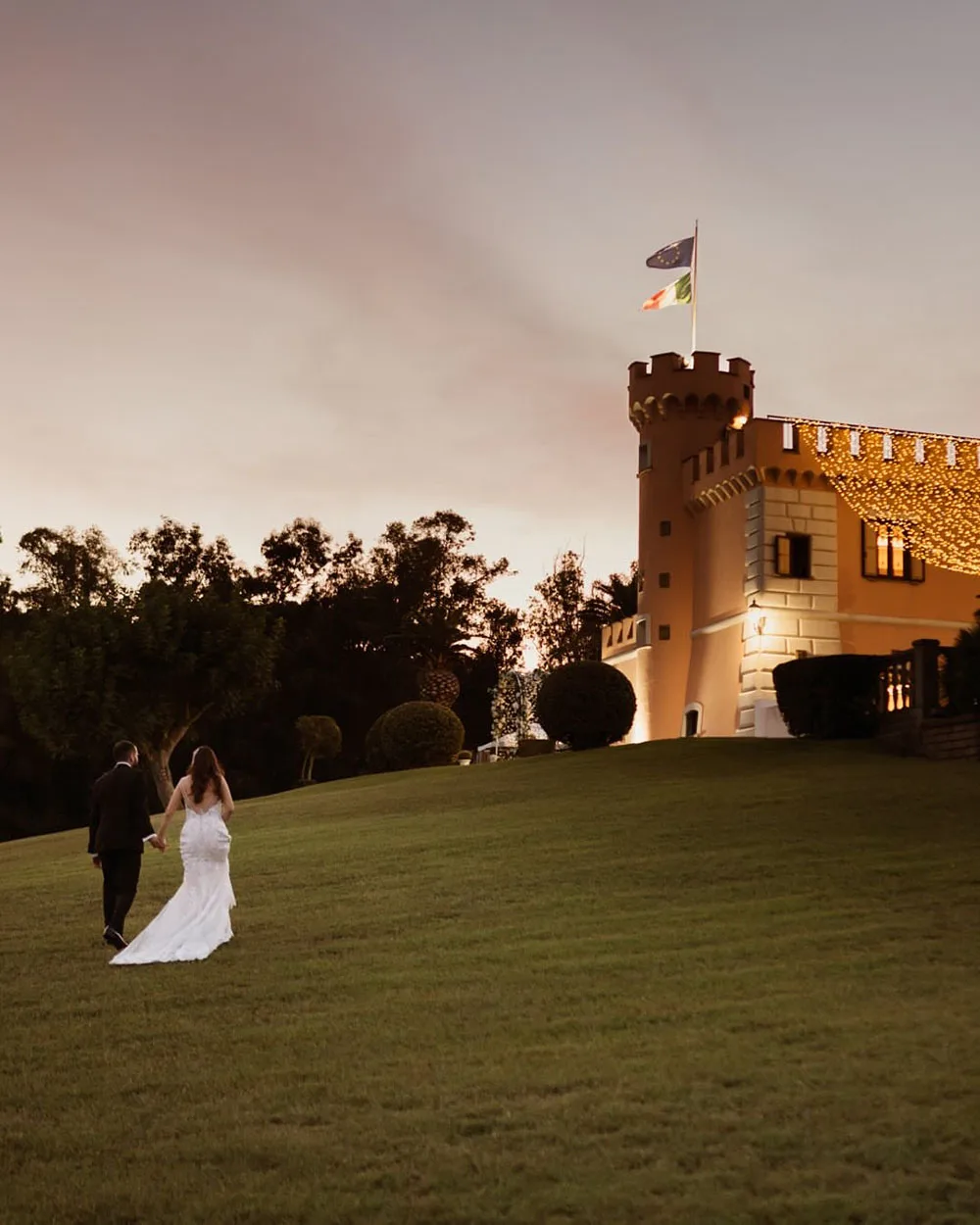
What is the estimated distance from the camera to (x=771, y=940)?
39.2ft

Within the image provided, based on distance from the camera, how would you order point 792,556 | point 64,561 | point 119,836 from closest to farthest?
point 119,836, point 792,556, point 64,561

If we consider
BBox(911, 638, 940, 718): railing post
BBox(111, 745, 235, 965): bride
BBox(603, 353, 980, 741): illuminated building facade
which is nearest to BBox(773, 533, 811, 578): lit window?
BBox(603, 353, 980, 741): illuminated building facade

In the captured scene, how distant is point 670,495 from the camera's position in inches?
1649

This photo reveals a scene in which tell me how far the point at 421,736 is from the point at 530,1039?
30090 millimetres

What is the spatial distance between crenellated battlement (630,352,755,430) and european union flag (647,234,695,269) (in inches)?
103

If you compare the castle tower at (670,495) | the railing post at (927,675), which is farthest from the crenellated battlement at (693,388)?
the railing post at (927,675)

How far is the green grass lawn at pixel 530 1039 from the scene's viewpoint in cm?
632

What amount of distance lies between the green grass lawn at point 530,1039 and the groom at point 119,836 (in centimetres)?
59

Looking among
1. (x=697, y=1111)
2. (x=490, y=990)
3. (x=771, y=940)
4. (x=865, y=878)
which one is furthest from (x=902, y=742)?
(x=697, y=1111)

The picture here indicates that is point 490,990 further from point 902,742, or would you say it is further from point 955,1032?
point 902,742

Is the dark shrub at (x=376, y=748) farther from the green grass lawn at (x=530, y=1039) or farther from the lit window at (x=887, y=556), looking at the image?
the green grass lawn at (x=530, y=1039)

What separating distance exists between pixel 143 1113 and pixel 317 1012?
8.05ft

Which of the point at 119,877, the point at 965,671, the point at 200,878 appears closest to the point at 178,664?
the point at 965,671

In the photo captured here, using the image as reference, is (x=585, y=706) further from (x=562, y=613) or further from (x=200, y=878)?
(x=562, y=613)
